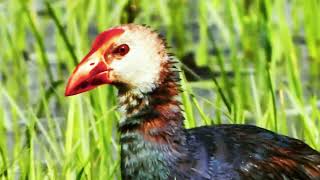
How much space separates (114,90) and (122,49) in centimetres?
99

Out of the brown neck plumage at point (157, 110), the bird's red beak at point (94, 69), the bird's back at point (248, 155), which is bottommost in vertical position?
the bird's back at point (248, 155)

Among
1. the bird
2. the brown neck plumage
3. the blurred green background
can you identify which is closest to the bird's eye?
the bird

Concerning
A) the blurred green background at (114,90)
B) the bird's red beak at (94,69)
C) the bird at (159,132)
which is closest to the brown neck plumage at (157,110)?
the bird at (159,132)

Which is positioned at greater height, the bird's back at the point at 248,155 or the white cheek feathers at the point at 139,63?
the white cheek feathers at the point at 139,63

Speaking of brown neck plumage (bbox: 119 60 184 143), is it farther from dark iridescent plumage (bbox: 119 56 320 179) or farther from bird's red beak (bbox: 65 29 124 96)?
bird's red beak (bbox: 65 29 124 96)

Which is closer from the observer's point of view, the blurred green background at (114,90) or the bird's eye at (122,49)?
the bird's eye at (122,49)

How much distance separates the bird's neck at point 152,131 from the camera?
5.00 meters

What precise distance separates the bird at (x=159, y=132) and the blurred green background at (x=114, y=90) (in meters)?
0.30

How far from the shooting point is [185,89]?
221 inches

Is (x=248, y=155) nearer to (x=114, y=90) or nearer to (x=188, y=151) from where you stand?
(x=188, y=151)

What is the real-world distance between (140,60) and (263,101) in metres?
2.07

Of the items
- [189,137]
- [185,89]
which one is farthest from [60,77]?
[189,137]

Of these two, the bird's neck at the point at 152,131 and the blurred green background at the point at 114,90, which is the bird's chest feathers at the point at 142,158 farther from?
the blurred green background at the point at 114,90

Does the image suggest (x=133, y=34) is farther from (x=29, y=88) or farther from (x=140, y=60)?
(x=29, y=88)
